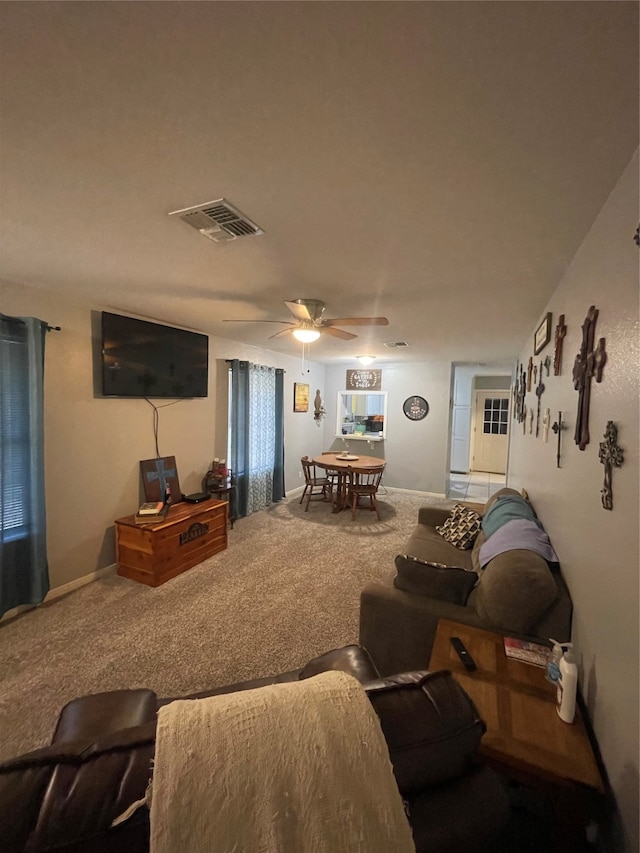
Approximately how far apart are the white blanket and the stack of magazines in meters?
2.84

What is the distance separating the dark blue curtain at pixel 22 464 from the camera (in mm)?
2418

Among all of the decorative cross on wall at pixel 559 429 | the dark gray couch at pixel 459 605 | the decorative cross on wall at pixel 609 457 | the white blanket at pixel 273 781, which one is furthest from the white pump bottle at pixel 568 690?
the decorative cross on wall at pixel 559 429

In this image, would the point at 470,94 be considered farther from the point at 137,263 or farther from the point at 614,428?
the point at 137,263

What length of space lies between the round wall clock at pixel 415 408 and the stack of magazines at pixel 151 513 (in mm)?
4468

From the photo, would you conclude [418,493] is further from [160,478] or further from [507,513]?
[160,478]

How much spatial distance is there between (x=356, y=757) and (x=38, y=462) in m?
2.93

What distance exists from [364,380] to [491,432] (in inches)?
143

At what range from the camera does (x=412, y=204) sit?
4.51 ft

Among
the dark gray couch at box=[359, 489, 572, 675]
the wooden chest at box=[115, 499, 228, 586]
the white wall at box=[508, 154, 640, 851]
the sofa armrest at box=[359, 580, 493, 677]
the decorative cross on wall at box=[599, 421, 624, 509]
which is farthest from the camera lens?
the wooden chest at box=[115, 499, 228, 586]

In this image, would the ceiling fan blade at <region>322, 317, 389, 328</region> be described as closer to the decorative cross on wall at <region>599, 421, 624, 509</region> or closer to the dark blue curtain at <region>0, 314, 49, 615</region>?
the decorative cross on wall at <region>599, 421, 624, 509</region>

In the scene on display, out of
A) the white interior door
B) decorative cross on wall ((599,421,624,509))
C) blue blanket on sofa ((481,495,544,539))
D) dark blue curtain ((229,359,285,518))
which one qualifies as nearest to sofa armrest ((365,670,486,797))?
decorative cross on wall ((599,421,624,509))

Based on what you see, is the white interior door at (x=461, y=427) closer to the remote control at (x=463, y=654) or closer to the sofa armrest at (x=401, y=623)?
the sofa armrest at (x=401, y=623)

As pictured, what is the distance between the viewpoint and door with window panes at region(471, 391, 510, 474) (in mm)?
7957

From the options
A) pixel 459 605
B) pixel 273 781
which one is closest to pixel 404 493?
pixel 459 605
